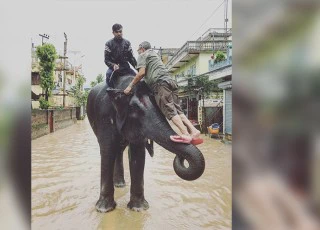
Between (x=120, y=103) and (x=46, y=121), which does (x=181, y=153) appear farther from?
(x=46, y=121)

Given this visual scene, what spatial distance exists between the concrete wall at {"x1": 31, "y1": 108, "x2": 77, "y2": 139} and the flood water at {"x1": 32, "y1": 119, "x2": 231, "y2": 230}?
458 centimetres

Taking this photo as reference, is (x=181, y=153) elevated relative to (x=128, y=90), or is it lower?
lower

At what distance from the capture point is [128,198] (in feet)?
15.5

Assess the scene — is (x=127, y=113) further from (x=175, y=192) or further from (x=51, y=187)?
(x=51, y=187)

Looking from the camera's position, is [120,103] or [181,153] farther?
[120,103]

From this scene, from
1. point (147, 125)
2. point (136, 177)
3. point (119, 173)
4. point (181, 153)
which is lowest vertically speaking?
point (119, 173)

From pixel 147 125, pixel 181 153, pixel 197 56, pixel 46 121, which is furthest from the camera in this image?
pixel 197 56

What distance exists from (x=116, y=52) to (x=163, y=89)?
1269 millimetres

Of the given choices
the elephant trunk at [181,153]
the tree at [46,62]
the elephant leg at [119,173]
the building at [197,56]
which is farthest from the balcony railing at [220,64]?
the tree at [46,62]

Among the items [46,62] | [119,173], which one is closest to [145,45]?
[119,173]

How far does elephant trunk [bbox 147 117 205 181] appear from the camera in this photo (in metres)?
2.81

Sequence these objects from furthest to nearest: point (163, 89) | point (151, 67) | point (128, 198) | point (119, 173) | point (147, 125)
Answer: point (119, 173), point (128, 198), point (151, 67), point (147, 125), point (163, 89)

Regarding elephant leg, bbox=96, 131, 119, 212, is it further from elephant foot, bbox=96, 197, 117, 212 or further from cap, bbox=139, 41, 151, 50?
cap, bbox=139, 41, 151, 50

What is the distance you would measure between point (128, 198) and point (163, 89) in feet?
7.76
